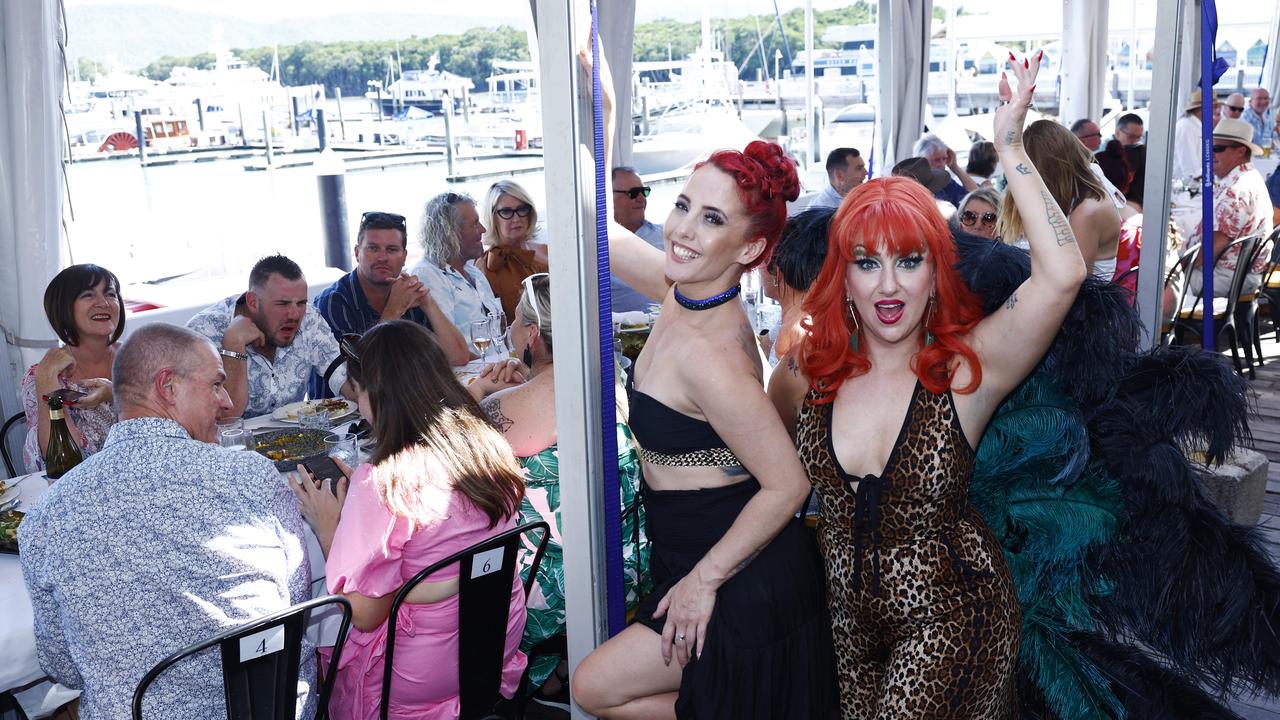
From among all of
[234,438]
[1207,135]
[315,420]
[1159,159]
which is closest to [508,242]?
[315,420]

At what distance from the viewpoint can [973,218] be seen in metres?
4.68

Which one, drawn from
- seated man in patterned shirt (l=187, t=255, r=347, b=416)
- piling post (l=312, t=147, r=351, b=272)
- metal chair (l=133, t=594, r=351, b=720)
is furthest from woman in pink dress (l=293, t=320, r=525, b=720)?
piling post (l=312, t=147, r=351, b=272)

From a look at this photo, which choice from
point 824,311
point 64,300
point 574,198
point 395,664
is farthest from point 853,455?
point 64,300

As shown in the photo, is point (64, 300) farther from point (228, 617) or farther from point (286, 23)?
point (286, 23)

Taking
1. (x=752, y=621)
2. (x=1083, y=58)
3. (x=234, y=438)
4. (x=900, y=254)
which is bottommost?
(x=752, y=621)

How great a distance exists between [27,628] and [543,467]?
117 cm

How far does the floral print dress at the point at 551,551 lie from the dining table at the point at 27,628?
544mm

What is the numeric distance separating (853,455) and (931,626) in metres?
0.32

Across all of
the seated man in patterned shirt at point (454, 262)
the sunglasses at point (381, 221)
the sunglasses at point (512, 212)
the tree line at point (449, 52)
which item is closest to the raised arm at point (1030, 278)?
the sunglasses at point (381, 221)

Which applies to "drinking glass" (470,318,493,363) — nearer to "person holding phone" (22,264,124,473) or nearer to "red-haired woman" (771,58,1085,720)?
"person holding phone" (22,264,124,473)

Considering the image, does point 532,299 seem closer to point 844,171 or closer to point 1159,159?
point 1159,159

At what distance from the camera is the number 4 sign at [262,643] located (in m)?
1.78

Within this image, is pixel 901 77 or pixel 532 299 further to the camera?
pixel 901 77

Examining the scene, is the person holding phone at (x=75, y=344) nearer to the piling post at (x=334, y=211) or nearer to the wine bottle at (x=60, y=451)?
the wine bottle at (x=60, y=451)
